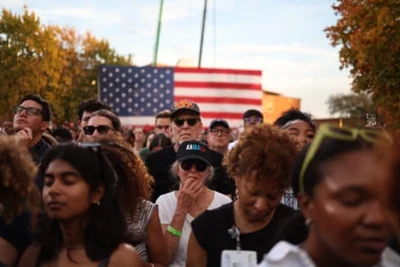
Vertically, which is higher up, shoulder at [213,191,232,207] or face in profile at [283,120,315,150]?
face in profile at [283,120,315,150]

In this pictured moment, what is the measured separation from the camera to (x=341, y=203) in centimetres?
242

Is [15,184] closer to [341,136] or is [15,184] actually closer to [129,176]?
[129,176]

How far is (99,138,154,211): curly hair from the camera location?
175 inches

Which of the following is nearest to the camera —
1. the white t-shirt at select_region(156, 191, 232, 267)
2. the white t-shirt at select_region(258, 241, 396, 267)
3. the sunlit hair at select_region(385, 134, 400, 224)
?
the sunlit hair at select_region(385, 134, 400, 224)

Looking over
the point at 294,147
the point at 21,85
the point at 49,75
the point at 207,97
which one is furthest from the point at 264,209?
the point at 49,75

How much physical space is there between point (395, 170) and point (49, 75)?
53290 millimetres

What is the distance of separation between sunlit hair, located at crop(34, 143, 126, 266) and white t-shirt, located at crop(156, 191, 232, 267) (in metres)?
1.43

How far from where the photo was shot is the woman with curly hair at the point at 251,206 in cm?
390

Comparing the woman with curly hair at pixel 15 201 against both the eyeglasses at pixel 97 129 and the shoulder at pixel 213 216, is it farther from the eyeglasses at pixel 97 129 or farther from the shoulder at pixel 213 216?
the eyeglasses at pixel 97 129

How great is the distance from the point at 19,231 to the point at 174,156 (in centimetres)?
348

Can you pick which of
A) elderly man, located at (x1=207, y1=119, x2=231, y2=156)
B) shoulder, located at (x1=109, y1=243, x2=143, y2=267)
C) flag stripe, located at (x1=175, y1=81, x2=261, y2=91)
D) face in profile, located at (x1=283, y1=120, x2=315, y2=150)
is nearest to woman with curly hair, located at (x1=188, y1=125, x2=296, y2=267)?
shoulder, located at (x1=109, y1=243, x2=143, y2=267)

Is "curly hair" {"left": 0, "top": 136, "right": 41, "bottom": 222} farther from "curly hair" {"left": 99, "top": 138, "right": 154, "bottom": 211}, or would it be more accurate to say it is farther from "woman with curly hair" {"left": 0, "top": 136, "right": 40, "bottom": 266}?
"curly hair" {"left": 99, "top": 138, "right": 154, "bottom": 211}

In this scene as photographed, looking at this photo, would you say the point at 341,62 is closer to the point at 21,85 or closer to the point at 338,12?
the point at 338,12

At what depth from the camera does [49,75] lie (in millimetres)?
54344
